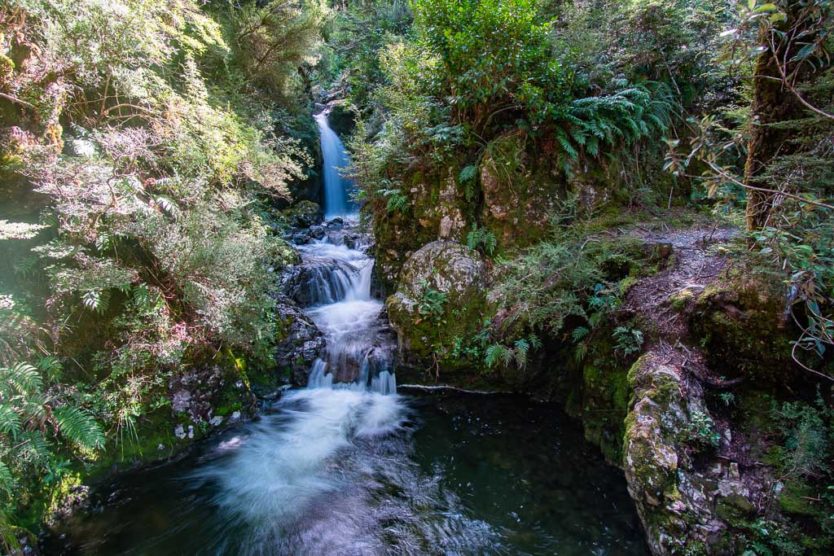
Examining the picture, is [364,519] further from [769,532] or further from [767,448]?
[767,448]

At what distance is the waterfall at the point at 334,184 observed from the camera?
14352mm

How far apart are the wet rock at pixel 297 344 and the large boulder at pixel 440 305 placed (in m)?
1.62

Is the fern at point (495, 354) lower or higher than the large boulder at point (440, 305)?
lower

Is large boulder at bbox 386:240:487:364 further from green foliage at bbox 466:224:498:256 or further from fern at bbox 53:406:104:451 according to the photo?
fern at bbox 53:406:104:451

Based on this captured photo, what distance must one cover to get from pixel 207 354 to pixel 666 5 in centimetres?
973

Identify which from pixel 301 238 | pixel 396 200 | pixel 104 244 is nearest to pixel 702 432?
pixel 396 200

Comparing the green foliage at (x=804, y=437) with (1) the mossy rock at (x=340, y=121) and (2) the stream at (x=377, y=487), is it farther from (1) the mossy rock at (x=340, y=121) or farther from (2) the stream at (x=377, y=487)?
(1) the mossy rock at (x=340, y=121)

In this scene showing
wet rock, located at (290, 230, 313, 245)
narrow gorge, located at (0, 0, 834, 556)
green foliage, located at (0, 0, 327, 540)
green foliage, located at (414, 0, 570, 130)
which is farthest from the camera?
wet rock, located at (290, 230, 313, 245)

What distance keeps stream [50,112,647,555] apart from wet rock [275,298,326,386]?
14.3 inches

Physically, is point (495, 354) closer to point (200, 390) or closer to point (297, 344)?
point (297, 344)

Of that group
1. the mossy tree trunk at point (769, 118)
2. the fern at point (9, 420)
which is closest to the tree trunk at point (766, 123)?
the mossy tree trunk at point (769, 118)

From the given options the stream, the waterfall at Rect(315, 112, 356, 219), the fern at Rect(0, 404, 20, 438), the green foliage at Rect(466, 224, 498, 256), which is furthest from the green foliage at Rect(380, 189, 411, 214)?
the waterfall at Rect(315, 112, 356, 219)

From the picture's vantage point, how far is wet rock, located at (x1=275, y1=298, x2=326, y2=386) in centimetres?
682

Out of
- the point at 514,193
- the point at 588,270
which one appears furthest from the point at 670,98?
the point at 588,270
